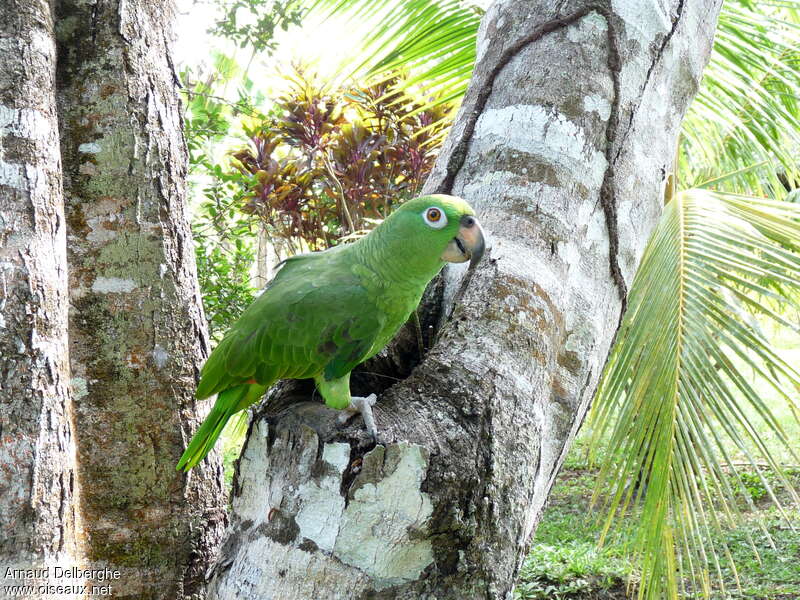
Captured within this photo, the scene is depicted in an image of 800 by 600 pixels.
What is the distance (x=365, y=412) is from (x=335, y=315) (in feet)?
1.32

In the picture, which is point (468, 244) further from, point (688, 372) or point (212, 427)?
point (688, 372)

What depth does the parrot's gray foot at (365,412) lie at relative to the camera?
127cm

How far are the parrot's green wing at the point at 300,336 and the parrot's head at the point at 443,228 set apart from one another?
201mm

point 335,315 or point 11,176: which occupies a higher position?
point 11,176

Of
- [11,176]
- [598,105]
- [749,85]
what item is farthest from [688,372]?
[749,85]

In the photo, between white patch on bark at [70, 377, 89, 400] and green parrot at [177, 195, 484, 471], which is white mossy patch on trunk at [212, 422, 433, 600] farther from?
white patch on bark at [70, 377, 89, 400]

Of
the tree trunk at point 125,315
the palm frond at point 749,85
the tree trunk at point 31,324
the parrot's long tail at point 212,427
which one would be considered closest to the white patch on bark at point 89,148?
the tree trunk at point 125,315

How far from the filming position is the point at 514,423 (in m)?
1.31

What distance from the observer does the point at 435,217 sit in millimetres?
1646

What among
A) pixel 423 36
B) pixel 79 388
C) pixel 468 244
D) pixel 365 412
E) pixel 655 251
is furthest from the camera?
pixel 423 36

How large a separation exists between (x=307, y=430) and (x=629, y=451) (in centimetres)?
143

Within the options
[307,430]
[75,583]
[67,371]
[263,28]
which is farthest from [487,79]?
[263,28]

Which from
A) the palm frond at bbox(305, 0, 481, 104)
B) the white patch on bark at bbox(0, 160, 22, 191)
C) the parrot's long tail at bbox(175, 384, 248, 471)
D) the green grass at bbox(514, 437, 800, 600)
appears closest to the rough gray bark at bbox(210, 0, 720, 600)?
the parrot's long tail at bbox(175, 384, 248, 471)

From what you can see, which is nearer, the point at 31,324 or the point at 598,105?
the point at 31,324
